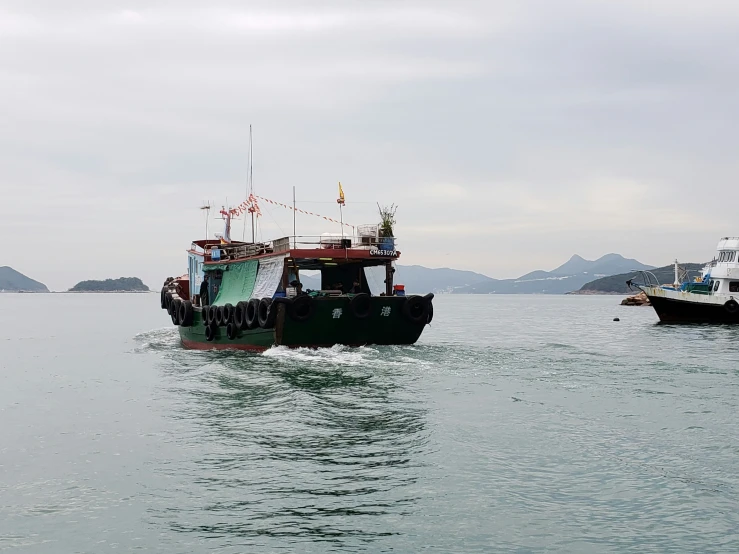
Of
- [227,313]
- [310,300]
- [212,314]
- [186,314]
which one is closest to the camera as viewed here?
[310,300]

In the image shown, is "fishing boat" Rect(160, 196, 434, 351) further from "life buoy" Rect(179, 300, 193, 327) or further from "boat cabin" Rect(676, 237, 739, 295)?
"boat cabin" Rect(676, 237, 739, 295)

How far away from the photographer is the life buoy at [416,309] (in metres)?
26.9

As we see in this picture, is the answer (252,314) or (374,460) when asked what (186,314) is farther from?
(374,460)

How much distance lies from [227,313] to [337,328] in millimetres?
5593

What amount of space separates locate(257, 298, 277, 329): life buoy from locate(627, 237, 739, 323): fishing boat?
37.1 m

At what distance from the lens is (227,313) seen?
29.1 metres

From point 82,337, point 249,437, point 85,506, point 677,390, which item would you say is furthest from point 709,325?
point 85,506

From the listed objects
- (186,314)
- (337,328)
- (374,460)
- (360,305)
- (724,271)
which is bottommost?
(374,460)

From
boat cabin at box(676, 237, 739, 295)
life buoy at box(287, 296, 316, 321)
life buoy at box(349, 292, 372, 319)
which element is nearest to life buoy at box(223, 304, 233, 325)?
life buoy at box(287, 296, 316, 321)

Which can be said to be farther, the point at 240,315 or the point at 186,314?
the point at 186,314

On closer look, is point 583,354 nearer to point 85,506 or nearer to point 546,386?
point 546,386

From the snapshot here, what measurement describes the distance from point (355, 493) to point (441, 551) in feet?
7.02

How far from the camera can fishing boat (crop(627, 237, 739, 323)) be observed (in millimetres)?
52750

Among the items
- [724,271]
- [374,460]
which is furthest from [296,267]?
[724,271]
